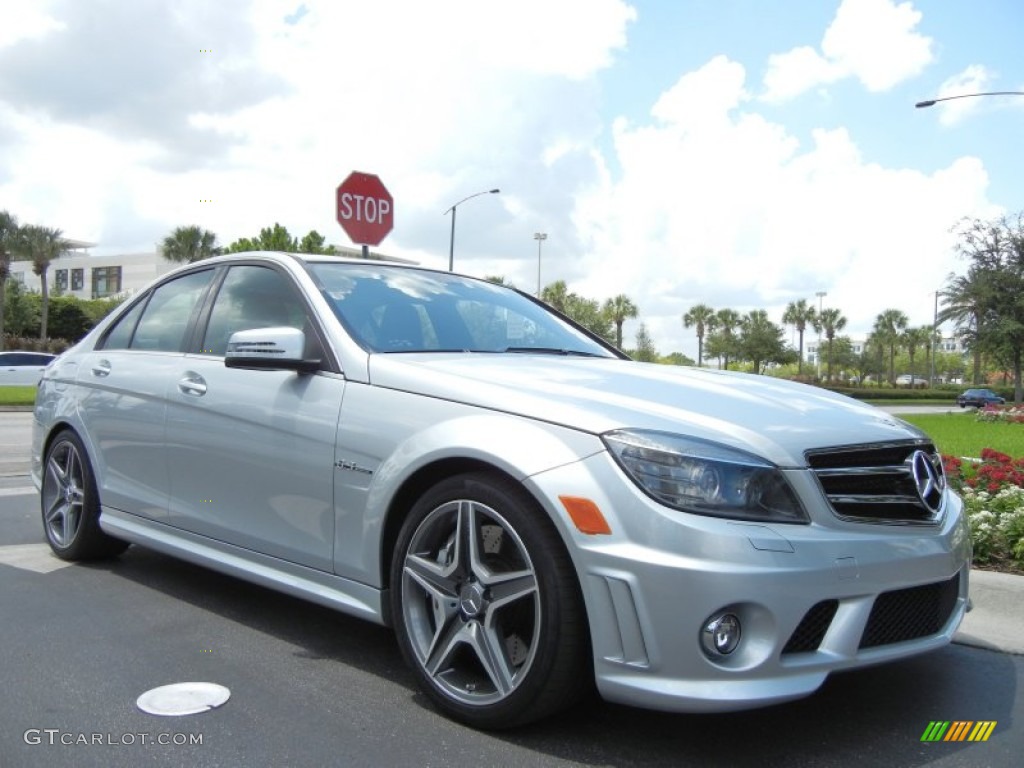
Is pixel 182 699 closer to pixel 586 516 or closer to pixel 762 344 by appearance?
pixel 586 516

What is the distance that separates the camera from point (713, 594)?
2.52 metres

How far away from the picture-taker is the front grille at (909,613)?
9.10 ft

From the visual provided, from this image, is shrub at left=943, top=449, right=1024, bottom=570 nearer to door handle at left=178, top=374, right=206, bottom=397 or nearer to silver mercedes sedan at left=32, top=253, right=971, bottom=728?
silver mercedes sedan at left=32, top=253, right=971, bottom=728

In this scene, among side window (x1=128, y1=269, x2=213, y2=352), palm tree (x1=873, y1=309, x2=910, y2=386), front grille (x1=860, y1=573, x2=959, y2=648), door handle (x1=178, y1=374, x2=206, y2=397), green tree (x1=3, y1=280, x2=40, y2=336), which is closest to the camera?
front grille (x1=860, y1=573, x2=959, y2=648)

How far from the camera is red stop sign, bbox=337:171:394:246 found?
945 centimetres

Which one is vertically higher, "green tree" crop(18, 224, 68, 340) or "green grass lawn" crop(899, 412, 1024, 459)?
"green tree" crop(18, 224, 68, 340)

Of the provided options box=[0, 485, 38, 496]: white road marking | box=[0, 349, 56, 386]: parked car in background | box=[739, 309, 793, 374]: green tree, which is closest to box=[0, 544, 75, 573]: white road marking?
box=[0, 485, 38, 496]: white road marking

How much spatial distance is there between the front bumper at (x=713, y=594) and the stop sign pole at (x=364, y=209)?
283 inches

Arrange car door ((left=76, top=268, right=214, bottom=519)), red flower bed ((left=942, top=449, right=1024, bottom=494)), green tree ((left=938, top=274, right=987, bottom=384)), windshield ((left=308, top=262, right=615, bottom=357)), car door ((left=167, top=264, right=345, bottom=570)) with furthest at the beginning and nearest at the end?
green tree ((left=938, top=274, right=987, bottom=384)), red flower bed ((left=942, top=449, right=1024, bottom=494)), car door ((left=76, top=268, right=214, bottom=519)), windshield ((left=308, top=262, right=615, bottom=357)), car door ((left=167, top=264, right=345, bottom=570))

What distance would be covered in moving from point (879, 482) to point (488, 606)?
4.24ft

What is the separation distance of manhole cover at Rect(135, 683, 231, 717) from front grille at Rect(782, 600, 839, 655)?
6.22 feet

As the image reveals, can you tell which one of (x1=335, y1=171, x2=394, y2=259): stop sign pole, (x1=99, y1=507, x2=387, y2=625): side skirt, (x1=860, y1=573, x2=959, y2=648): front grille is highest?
(x1=335, y1=171, x2=394, y2=259): stop sign pole

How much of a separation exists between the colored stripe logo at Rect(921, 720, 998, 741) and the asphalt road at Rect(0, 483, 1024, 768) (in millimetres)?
35

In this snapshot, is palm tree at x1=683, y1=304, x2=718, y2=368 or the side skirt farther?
palm tree at x1=683, y1=304, x2=718, y2=368
